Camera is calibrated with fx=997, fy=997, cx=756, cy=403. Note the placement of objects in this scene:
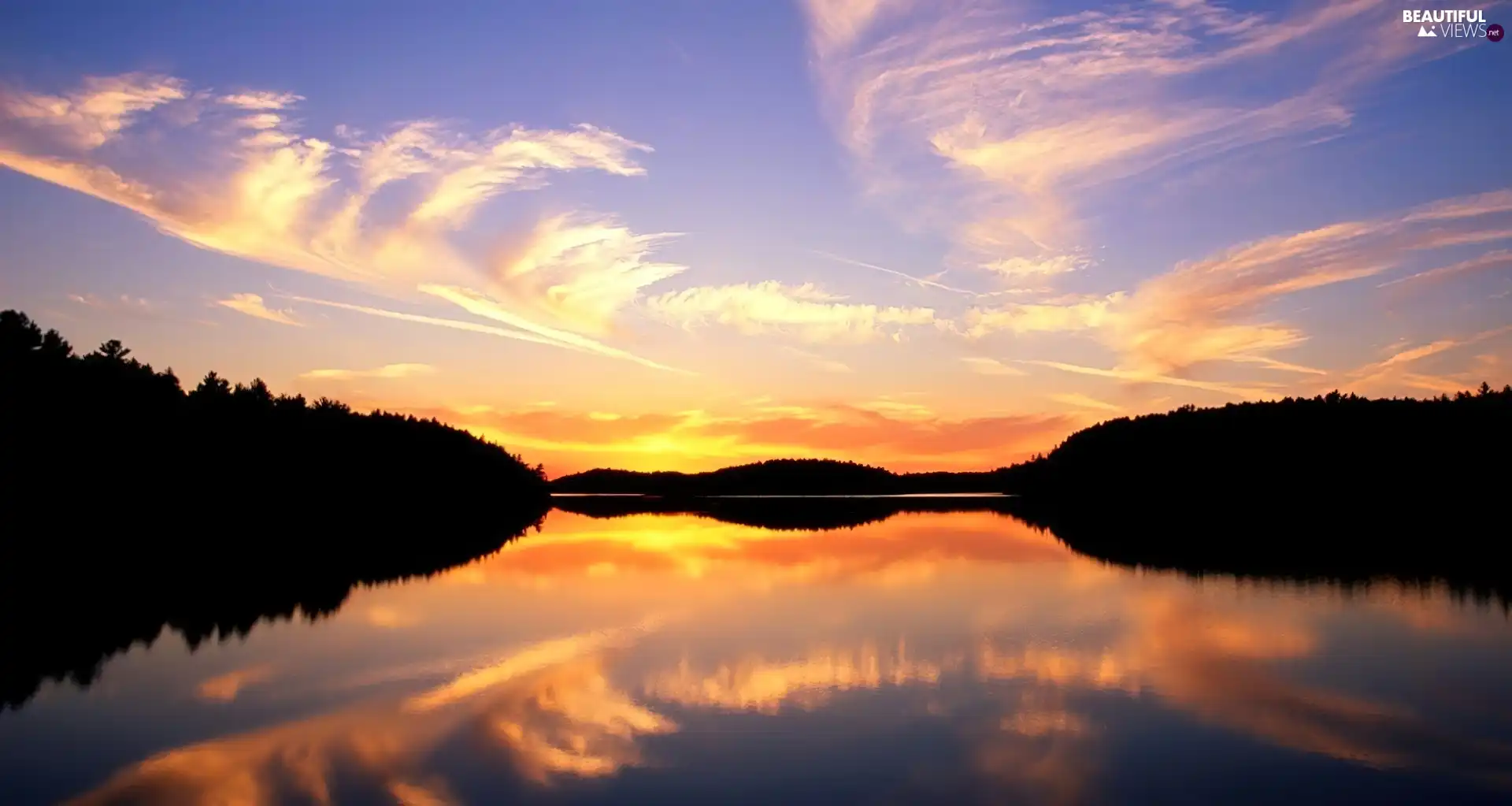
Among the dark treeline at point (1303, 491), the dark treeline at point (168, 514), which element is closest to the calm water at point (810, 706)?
the dark treeline at point (168, 514)

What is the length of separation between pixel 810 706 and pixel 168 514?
61.7 m

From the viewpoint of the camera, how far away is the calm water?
468 inches

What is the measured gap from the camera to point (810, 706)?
15844mm

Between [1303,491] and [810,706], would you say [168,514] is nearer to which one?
[810,706]

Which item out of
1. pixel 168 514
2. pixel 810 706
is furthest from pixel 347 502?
pixel 810 706

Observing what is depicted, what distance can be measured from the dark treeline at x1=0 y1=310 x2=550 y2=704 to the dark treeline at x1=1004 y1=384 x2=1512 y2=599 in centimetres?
3477

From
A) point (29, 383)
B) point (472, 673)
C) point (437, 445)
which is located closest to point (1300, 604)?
point (472, 673)

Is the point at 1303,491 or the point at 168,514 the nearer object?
the point at 168,514

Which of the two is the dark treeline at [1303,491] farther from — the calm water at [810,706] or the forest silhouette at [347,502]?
the calm water at [810,706]

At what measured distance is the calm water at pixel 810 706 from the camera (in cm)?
1188

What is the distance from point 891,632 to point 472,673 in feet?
31.6

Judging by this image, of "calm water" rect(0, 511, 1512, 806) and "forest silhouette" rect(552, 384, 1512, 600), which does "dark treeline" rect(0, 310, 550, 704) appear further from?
"forest silhouette" rect(552, 384, 1512, 600)

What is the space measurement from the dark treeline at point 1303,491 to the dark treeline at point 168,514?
1369 inches

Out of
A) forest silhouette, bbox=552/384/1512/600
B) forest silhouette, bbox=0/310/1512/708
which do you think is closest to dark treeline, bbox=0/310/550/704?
forest silhouette, bbox=0/310/1512/708
